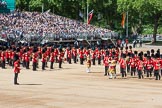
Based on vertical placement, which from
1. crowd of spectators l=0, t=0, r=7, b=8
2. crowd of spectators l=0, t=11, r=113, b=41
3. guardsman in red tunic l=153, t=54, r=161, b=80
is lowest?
guardsman in red tunic l=153, t=54, r=161, b=80

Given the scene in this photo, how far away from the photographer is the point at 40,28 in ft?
210

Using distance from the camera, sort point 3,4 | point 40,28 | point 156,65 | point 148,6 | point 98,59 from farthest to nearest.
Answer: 1. point 148,6
2. point 3,4
3. point 40,28
4. point 98,59
5. point 156,65

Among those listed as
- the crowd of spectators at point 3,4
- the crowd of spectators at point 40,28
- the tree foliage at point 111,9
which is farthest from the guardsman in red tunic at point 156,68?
the tree foliage at point 111,9

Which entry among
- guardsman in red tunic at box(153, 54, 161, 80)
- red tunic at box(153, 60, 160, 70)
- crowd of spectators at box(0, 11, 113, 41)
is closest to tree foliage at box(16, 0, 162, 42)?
crowd of spectators at box(0, 11, 113, 41)

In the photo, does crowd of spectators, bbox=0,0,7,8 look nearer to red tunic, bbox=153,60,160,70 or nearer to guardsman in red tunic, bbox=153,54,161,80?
guardsman in red tunic, bbox=153,54,161,80

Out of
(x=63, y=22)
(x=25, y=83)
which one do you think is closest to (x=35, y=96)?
(x=25, y=83)

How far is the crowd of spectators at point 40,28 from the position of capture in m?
57.7

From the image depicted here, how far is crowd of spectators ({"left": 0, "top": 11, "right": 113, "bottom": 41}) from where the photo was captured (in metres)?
57.7

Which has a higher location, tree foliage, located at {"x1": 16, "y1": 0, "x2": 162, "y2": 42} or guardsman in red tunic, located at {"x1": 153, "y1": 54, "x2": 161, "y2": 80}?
tree foliage, located at {"x1": 16, "y1": 0, "x2": 162, "y2": 42}

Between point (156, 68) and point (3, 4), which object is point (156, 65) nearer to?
point (156, 68)

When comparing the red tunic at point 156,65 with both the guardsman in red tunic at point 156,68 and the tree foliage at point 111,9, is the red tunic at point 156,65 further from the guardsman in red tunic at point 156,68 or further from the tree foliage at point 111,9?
the tree foliage at point 111,9

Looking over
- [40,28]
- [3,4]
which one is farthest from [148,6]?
[3,4]

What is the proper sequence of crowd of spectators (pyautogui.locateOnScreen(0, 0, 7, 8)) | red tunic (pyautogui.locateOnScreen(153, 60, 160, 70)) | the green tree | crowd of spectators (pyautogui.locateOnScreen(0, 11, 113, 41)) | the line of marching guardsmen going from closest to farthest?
red tunic (pyautogui.locateOnScreen(153, 60, 160, 70)) < the line of marching guardsmen < crowd of spectators (pyautogui.locateOnScreen(0, 11, 113, 41)) < crowd of spectators (pyautogui.locateOnScreen(0, 0, 7, 8)) < the green tree

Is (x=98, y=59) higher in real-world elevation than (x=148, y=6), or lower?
lower
